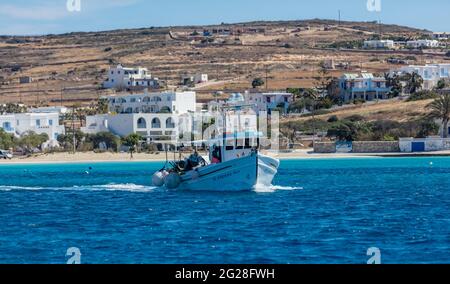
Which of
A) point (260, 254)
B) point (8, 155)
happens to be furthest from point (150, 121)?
point (260, 254)

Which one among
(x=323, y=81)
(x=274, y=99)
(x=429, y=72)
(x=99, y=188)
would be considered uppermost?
(x=429, y=72)

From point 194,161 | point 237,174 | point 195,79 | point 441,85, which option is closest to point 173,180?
point 194,161

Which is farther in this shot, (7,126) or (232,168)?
(7,126)

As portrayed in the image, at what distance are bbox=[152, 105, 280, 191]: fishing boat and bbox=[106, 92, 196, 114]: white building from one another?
75.9 meters

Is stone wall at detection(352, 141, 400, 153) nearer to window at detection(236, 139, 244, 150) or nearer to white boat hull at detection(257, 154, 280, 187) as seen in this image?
white boat hull at detection(257, 154, 280, 187)

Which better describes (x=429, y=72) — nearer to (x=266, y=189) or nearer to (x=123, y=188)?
(x=123, y=188)

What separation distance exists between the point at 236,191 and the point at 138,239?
68.6 feet

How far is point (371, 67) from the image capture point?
7461 inches

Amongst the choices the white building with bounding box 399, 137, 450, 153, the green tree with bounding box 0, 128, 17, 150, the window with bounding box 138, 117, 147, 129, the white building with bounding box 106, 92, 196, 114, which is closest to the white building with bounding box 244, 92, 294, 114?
the white building with bounding box 106, 92, 196, 114

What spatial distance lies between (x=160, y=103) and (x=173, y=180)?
77880 millimetres

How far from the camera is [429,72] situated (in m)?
163

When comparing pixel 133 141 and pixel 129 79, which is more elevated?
pixel 129 79

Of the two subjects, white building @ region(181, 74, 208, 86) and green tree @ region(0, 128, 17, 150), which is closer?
green tree @ region(0, 128, 17, 150)

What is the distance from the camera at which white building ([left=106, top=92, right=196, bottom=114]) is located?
137750mm
